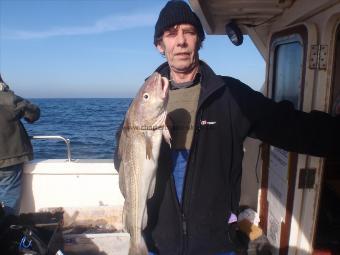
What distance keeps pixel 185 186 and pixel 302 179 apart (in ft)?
4.17

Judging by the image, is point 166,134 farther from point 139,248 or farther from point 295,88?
point 295,88

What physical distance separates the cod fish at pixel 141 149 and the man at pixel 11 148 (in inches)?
124

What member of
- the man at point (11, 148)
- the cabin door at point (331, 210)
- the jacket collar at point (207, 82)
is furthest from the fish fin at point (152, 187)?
the man at point (11, 148)

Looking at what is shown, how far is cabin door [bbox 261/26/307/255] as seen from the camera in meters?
3.12

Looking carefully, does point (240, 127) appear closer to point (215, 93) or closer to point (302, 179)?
point (215, 93)

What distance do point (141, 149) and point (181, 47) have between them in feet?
2.81

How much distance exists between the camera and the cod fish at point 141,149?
2262 millimetres

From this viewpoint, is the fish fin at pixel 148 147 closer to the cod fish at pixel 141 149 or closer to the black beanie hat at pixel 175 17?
the cod fish at pixel 141 149

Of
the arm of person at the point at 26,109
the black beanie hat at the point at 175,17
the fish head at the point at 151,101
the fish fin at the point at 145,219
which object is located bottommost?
the fish fin at the point at 145,219

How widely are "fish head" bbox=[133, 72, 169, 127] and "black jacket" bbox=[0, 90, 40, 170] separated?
340 centimetres

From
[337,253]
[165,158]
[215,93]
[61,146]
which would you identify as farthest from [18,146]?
[61,146]

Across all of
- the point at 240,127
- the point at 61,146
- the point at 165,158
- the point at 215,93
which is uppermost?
the point at 215,93

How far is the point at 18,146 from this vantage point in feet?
16.5

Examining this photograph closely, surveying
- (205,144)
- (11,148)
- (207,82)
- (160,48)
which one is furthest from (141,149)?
(11,148)
